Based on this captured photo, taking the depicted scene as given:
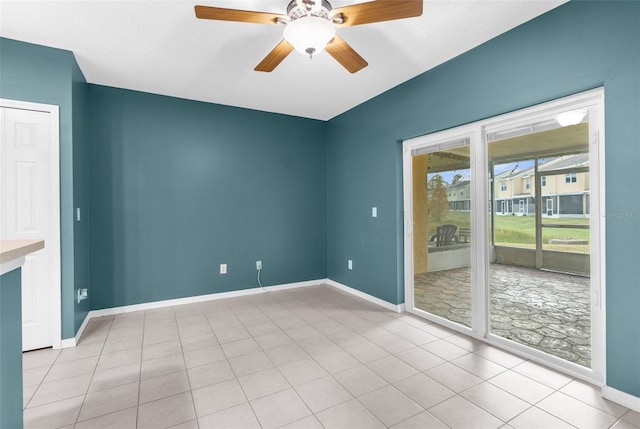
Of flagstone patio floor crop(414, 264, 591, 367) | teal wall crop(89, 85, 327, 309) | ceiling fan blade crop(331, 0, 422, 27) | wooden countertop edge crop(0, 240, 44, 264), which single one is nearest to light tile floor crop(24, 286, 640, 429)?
flagstone patio floor crop(414, 264, 591, 367)

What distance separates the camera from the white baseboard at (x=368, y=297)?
3609 mm

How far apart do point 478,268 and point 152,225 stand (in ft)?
12.3

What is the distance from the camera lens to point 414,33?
8.10 ft

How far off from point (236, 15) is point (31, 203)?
2.46 metres

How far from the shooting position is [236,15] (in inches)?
70.5

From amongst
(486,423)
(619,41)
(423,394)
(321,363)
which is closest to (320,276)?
(321,363)

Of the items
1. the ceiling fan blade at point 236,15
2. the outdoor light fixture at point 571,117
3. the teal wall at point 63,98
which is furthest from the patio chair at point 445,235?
the teal wall at point 63,98

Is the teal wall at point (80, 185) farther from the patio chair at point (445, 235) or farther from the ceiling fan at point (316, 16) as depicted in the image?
the patio chair at point (445, 235)

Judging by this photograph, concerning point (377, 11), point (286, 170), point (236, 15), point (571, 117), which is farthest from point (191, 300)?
point (571, 117)

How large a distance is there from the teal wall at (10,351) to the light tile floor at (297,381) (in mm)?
598

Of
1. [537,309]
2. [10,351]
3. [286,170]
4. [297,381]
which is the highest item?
[286,170]

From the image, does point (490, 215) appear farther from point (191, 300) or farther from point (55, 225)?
point (55, 225)

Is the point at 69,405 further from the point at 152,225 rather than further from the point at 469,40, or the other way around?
the point at 469,40

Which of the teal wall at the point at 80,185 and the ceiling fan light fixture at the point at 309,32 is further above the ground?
the ceiling fan light fixture at the point at 309,32
